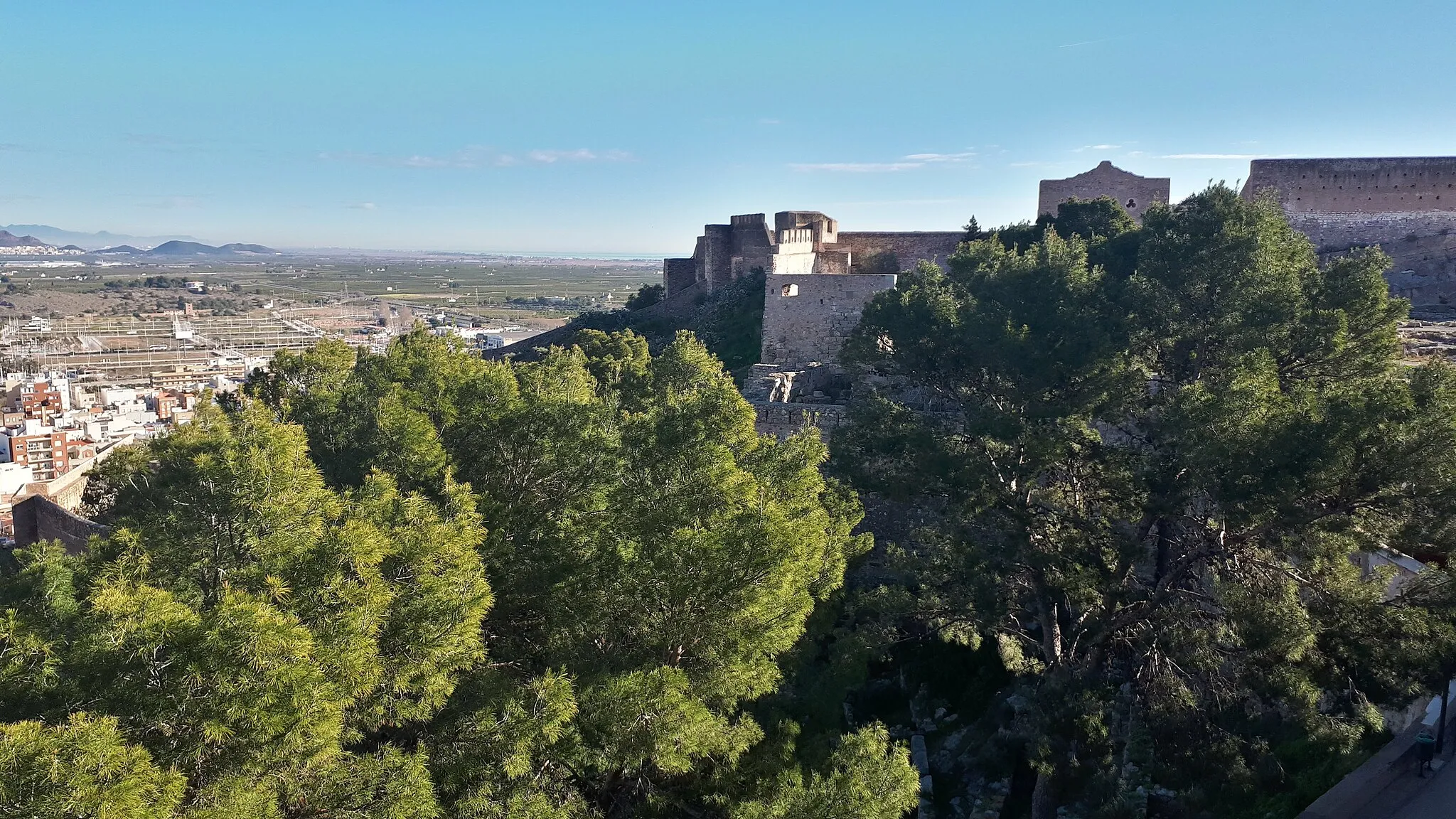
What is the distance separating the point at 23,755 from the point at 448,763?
11.1 feet

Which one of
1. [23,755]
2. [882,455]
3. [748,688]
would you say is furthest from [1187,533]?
[23,755]

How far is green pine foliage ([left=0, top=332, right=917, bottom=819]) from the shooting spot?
7102 mm

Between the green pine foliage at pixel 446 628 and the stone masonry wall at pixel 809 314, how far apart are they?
13.0 metres

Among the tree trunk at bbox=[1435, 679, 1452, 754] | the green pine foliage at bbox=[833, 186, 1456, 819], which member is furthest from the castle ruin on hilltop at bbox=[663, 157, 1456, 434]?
the tree trunk at bbox=[1435, 679, 1452, 754]

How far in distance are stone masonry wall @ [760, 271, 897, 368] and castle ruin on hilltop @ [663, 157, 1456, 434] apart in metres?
0.03

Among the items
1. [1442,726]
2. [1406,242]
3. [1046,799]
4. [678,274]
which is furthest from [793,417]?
[678,274]

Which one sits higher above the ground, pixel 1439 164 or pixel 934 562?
pixel 1439 164

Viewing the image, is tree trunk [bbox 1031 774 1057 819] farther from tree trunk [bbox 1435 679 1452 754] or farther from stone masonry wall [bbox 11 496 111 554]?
stone masonry wall [bbox 11 496 111 554]

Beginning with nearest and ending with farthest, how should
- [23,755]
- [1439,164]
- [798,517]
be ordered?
1. [23,755]
2. [798,517]
3. [1439,164]

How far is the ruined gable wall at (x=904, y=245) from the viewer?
3228cm

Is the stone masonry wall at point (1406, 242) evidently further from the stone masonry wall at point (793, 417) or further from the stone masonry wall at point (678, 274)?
the stone masonry wall at point (678, 274)

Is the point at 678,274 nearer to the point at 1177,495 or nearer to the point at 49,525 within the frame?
the point at 49,525

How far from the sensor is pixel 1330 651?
10.4 meters

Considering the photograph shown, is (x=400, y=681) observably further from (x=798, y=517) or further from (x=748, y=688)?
(x=798, y=517)
